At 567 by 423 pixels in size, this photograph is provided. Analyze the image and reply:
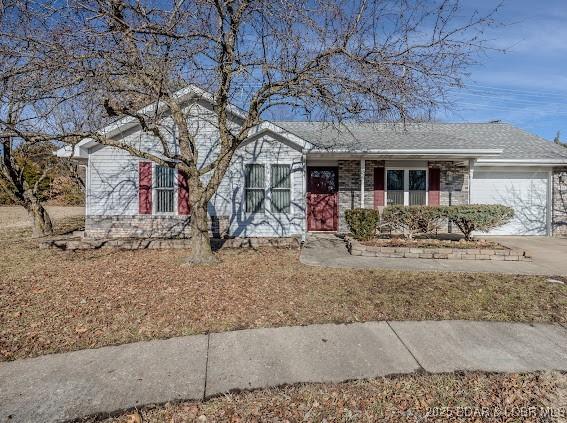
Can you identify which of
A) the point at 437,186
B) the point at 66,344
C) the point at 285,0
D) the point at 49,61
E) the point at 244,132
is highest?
the point at 285,0

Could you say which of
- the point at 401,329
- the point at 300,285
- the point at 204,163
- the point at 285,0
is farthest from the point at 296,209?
the point at 401,329

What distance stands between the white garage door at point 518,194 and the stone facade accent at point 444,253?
485 centimetres

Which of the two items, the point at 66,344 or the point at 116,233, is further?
the point at 116,233

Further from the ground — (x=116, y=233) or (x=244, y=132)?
(x=244, y=132)

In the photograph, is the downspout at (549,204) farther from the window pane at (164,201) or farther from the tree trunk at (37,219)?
the tree trunk at (37,219)

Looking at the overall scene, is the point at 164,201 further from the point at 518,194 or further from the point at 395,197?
the point at 518,194

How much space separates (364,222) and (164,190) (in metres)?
6.12

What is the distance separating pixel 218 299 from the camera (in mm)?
5059

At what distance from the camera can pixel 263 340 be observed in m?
3.76

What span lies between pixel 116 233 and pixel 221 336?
8161 mm

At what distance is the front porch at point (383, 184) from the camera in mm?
12062

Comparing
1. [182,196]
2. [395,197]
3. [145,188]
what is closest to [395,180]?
[395,197]

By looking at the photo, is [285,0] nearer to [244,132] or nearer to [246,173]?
[244,132]

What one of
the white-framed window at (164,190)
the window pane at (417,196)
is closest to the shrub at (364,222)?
the window pane at (417,196)
